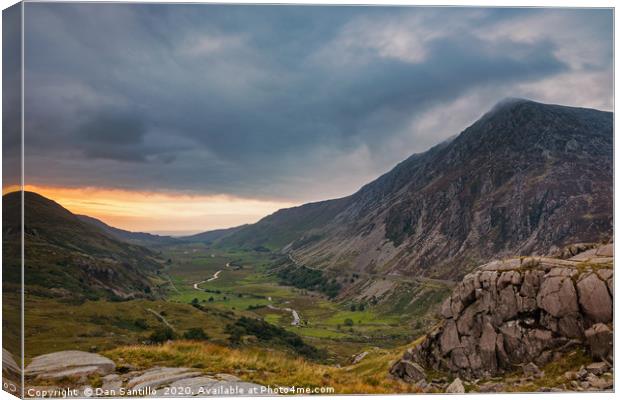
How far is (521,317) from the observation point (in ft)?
41.1

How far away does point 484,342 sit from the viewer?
42.6 ft

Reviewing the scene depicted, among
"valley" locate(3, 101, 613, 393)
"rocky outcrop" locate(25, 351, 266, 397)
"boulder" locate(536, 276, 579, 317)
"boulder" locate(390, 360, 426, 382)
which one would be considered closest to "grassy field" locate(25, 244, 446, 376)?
"valley" locate(3, 101, 613, 393)

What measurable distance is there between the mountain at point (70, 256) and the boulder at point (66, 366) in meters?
2.44

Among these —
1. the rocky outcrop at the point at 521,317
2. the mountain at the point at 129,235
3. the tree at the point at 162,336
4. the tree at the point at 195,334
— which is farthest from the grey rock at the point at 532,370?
the mountain at the point at 129,235

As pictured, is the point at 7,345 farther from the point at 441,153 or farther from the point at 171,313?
the point at 441,153

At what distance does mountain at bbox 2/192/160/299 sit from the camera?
12.1 metres

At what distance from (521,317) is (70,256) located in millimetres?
25401

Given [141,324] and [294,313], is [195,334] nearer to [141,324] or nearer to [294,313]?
[141,324]

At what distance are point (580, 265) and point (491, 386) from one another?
4826mm

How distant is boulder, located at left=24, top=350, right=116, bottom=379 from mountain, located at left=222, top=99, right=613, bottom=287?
10.6 m

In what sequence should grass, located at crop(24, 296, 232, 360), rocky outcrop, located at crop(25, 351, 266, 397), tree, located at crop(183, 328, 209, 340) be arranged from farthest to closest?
tree, located at crop(183, 328, 209, 340) → grass, located at crop(24, 296, 232, 360) → rocky outcrop, located at crop(25, 351, 266, 397)

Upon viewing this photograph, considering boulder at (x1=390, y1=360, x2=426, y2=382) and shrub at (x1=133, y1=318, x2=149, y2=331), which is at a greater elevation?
shrub at (x1=133, y1=318, x2=149, y2=331)

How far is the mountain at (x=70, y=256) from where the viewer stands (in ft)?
39.6

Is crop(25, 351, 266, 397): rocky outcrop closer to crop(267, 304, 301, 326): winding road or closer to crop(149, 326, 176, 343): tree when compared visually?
crop(149, 326, 176, 343): tree
